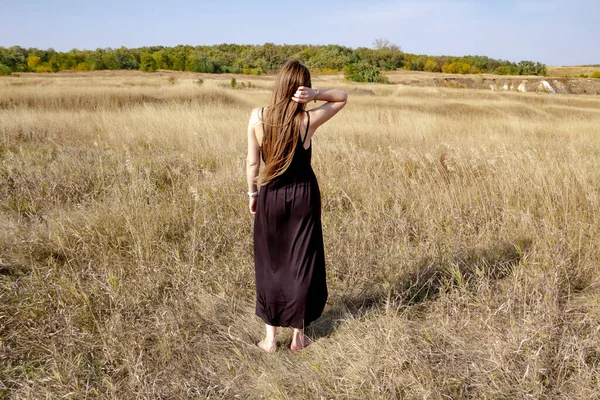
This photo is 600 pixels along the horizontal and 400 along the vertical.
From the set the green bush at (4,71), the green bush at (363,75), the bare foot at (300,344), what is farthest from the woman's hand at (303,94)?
the green bush at (363,75)

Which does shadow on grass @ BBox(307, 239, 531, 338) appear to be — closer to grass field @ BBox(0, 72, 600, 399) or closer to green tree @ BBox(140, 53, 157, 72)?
grass field @ BBox(0, 72, 600, 399)

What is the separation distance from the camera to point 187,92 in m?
16.5

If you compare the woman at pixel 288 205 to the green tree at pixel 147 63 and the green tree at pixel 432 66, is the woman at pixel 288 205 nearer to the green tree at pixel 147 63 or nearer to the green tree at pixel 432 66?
the green tree at pixel 147 63

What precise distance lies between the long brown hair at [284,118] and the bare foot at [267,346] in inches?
47.7

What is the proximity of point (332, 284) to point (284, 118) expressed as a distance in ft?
5.39

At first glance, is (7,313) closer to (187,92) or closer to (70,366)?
(70,366)

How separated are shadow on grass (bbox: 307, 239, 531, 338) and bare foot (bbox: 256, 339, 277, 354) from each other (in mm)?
314

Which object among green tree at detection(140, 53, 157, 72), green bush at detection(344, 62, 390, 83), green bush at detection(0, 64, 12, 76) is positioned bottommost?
green bush at detection(0, 64, 12, 76)

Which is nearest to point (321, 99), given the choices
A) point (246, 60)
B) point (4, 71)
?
point (4, 71)

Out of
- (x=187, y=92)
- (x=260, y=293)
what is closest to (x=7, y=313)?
(x=260, y=293)

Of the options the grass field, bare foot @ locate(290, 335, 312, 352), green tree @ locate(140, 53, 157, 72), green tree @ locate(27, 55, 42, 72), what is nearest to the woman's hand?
the grass field

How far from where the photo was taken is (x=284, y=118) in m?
2.50

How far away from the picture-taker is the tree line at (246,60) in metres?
38.8

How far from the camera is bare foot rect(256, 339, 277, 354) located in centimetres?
279
